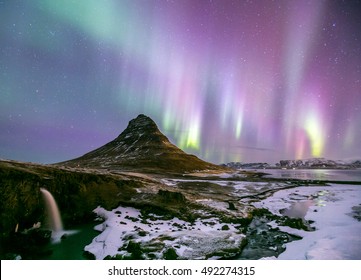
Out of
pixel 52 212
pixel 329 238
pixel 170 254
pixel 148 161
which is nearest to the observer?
pixel 170 254

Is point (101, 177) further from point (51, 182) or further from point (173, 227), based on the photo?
point (173, 227)

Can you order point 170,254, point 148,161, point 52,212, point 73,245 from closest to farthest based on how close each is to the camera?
point 170,254
point 73,245
point 52,212
point 148,161

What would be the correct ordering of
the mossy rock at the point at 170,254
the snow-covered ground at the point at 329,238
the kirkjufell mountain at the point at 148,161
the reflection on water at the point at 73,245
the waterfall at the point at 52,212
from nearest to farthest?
the mossy rock at the point at 170,254 → the snow-covered ground at the point at 329,238 → the reflection on water at the point at 73,245 → the waterfall at the point at 52,212 → the kirkjufell mountain at the point at 148,161

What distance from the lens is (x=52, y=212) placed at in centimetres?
2255

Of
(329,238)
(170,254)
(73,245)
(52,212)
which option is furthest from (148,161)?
(170,254)

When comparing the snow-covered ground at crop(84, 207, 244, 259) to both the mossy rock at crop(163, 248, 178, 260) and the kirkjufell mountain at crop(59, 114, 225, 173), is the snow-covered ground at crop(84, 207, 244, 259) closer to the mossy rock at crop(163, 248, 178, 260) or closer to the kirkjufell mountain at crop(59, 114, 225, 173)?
the mossy rock at crop(163, 248, 178, 260)

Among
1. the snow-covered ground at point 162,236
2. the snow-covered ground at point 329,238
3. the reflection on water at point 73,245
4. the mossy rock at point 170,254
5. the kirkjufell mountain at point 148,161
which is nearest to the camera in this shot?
the mossy rock at point 170,254

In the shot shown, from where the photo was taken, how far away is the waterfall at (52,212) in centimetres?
2142

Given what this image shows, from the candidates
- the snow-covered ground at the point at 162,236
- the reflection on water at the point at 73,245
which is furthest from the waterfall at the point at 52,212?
the snow-covered ground at the point at 162,236

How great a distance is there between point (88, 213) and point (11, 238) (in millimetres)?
7432

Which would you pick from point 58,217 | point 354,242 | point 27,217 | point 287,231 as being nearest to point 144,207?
point 58,217

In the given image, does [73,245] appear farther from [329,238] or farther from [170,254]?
[329,238]

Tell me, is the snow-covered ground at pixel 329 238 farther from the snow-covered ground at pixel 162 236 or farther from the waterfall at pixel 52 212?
the waterfall at pixel 52 212

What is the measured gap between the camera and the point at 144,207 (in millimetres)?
26203
